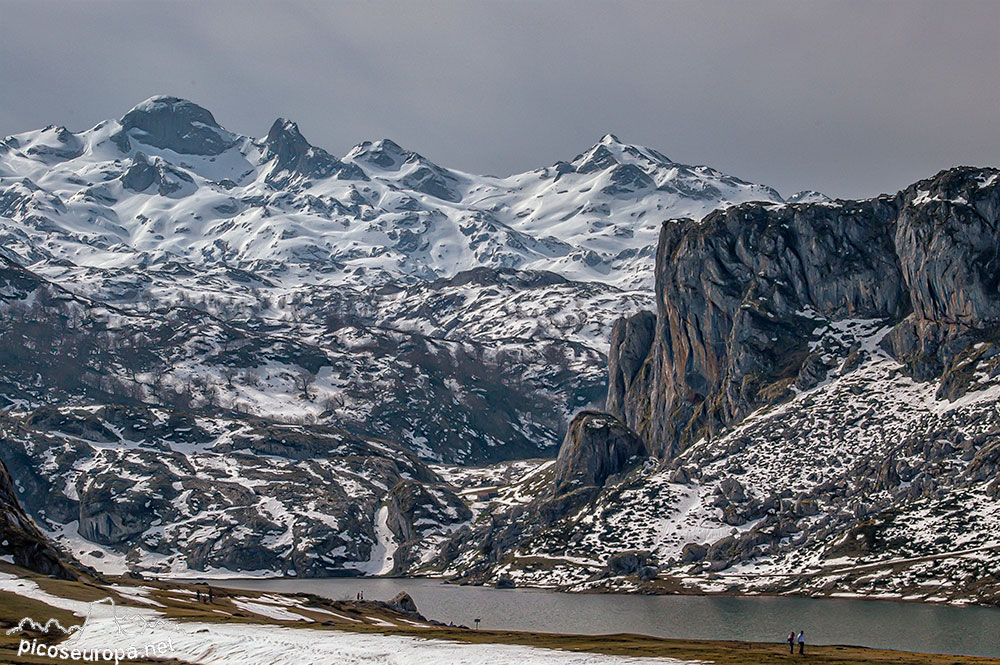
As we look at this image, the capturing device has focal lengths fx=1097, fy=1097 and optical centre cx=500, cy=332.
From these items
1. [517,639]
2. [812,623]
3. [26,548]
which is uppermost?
[26,548]

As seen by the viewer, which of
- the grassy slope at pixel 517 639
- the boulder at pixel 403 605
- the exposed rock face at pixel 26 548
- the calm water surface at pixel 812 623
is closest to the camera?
the grassy slope at pixel 517 639

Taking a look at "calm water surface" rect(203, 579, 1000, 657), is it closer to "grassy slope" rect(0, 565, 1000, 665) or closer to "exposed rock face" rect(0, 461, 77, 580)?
"grassy slope" rect(0, 565, 1000, 665)

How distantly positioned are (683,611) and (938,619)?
147 ft

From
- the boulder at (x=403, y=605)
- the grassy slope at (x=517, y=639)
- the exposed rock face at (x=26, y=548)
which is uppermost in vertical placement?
the exposed rock face at (x=26, y=548)

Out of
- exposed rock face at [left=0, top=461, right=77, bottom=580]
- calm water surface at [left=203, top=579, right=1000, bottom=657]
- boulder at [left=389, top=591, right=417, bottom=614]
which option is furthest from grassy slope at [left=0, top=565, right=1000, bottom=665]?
calm water surface at [left=203, top=579, right=1000, bottom=657]

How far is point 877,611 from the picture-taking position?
183m

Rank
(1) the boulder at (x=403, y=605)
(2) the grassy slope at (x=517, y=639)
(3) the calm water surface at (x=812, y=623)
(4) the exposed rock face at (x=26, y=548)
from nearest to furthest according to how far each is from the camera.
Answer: (2) the grassy slope at (x=517, y=639)
(3) the calm water surface at (x=812, y=623)
(4) the exposed rock face at (x=26, y=548)
(1) the boulder at (x=403, y=605)

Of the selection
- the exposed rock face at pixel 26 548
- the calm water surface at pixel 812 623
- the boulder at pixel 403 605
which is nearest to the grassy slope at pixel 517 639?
the exposed rock face at pixel 26 548

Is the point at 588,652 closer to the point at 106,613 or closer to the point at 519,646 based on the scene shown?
the point at 519,646

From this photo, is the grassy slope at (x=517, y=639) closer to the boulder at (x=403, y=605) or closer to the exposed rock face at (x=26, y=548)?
the exposed rock face at (x=26, y=548)

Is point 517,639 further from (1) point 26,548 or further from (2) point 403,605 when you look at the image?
(1) point 26,548

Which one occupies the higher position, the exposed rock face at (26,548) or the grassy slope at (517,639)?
the exposed rock face at (26,548)

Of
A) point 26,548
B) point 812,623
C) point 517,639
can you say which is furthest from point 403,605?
point 517,639

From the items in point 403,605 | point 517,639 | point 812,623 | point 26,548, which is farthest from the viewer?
point 403,605
